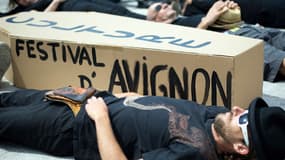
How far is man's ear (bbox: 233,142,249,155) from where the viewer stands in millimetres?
1209

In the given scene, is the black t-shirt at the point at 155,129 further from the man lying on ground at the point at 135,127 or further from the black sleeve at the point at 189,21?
the black sleeve at the point at 189,21

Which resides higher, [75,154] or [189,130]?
[189,130]

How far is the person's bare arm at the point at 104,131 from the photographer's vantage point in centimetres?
131

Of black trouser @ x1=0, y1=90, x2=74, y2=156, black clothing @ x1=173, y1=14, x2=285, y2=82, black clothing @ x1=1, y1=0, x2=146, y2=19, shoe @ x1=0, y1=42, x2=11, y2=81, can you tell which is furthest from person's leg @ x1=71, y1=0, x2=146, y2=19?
black trouser @ x1=0, y1=90, x2=74, y2=156

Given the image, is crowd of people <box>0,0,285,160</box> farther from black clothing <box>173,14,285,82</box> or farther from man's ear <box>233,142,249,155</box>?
black clothing <box>173,14,285,82</box>

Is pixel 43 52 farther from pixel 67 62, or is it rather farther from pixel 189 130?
pixel 189 130

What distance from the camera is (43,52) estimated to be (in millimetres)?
1901

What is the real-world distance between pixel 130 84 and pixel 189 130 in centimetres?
52

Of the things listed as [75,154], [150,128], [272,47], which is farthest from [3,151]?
[272,47]

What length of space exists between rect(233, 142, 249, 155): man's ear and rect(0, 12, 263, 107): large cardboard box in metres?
0.39

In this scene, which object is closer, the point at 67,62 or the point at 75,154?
the point at 75,154

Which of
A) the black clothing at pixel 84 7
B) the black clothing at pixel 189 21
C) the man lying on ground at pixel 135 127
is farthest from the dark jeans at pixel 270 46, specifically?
the man lying on ground at pixel 135 127

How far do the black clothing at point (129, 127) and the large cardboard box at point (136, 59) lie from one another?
0.19 meters

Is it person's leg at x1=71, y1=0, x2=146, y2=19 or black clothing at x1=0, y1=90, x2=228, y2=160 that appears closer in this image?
black clothing at x1=0, y1=90, x2=228, y2=160
